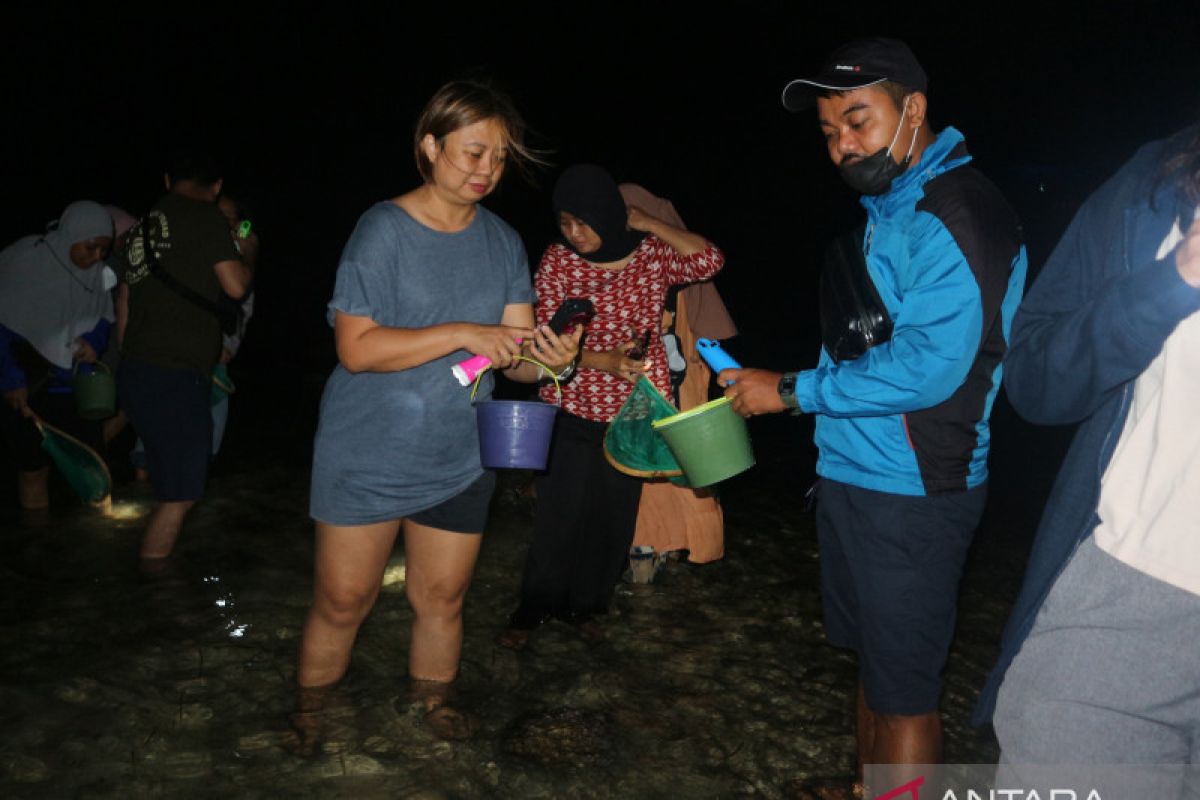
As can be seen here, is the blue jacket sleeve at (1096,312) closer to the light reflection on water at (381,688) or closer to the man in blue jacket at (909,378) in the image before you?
the man in blue jacket at (909,378)

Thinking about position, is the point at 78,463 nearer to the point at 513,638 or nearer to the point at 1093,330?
the point at 513,638

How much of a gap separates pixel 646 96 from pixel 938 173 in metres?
19.9

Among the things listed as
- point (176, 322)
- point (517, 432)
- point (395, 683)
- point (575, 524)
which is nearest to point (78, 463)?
point (176, 322)

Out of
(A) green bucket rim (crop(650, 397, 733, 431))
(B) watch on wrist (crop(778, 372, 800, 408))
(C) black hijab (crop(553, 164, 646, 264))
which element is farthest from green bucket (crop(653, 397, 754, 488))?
(C) black hijab (crop(553, 164, 646, 264))

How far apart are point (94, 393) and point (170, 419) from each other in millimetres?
1119

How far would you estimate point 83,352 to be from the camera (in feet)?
16.3

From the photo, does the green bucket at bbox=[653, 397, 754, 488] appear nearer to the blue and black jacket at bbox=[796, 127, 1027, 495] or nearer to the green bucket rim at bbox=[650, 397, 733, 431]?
the green bucket rim at bbox=[650, 397, 733, 431]

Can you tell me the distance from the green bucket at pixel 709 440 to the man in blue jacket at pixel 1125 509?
113 centimetres

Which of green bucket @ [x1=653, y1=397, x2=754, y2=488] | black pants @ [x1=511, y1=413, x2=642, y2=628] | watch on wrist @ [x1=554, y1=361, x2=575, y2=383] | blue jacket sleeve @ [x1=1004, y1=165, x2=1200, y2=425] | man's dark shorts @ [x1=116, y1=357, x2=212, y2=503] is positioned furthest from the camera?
man's dark shorts @ [x1=116, y1=357, x2=212, y2=503]

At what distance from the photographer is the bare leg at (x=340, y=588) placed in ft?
8.59

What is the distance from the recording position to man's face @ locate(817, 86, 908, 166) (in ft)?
6.96

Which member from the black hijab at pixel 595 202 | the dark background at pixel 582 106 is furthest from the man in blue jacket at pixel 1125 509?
the dark background at pixel 582 106

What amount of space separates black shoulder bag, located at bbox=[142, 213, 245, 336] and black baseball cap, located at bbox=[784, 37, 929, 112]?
3177 mm

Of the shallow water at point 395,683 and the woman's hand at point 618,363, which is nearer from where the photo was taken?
the shallow water at point 395,683
